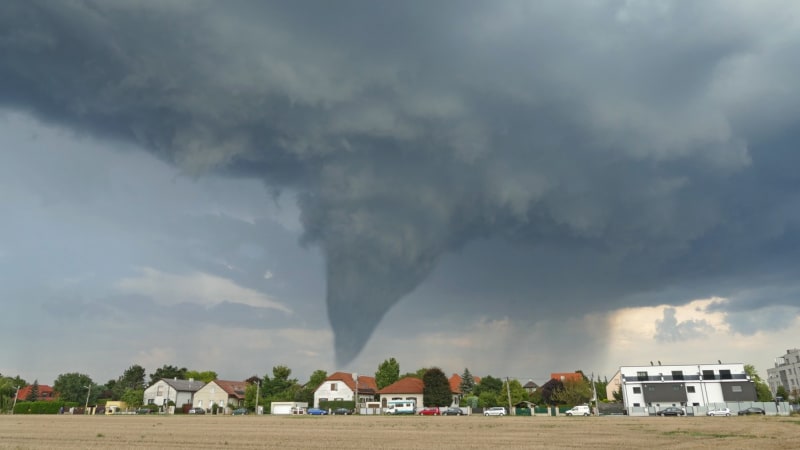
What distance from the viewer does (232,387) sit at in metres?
145

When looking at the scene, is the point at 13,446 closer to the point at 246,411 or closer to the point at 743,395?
the point at 246,411

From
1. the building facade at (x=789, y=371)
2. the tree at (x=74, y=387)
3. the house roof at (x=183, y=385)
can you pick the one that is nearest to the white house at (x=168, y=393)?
the house roof at (x=183, y=385)

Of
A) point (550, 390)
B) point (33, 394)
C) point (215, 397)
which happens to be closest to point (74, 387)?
point (33, 394)

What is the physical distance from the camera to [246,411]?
393ft

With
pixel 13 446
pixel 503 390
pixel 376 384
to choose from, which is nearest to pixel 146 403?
pixel 376 384

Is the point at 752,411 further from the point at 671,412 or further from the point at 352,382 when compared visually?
the point at 352,382

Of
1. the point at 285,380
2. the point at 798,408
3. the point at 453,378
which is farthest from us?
the point at 453,378

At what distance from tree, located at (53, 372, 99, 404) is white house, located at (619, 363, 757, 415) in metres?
150

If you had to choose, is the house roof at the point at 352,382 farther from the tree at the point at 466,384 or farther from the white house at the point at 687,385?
the white house at the point at 687,385

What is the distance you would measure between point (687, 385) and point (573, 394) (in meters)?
24.7

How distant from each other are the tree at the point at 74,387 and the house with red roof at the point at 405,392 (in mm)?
94243

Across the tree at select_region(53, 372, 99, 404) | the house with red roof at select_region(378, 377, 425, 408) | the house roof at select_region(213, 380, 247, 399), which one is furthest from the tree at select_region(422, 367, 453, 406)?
the tree at select_region(53, 372, 99, 404)

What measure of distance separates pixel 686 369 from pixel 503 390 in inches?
1621

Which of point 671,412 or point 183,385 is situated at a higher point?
point 183,385
